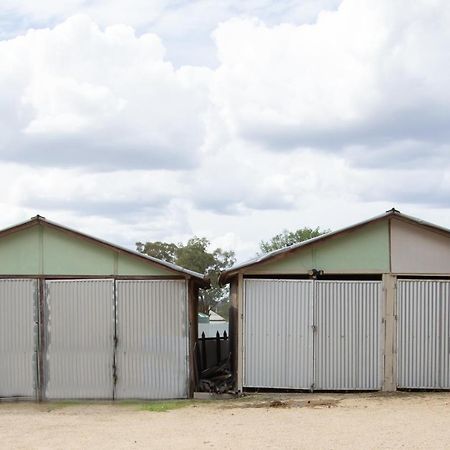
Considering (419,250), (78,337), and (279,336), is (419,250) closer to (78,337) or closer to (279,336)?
(279,336)

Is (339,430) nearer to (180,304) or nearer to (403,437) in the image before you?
(403,437)

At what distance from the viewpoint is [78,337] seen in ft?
52.1

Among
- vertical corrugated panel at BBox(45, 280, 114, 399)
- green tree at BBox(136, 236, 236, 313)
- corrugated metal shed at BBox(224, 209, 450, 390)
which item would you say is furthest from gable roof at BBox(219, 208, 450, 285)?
green tree at BBox(136, 236, 236, 313)

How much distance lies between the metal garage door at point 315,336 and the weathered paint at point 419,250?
684 millimetres

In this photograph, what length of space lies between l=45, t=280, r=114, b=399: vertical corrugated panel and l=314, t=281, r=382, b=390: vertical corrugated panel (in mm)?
4027

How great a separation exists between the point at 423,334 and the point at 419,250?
1602mm

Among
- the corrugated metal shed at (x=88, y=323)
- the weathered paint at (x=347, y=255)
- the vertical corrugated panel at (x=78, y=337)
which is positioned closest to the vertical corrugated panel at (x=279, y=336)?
the weathered paint at (x=347, y=255)

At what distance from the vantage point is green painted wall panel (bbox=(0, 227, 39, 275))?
15891 mm

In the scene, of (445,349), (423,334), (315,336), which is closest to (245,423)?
(315,336)

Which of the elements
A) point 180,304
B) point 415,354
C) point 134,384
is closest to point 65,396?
point 134,384

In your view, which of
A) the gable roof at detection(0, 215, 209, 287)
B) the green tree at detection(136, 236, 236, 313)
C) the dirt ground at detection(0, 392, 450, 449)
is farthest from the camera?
the green tree at detection(136, 236, 236, 313)

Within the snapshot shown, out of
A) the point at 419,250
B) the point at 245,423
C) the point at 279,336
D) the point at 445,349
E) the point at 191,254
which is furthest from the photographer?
the point at 191,254

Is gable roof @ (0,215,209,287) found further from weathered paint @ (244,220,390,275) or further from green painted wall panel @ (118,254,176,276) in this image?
weathered paint @ (244,220,390,275)

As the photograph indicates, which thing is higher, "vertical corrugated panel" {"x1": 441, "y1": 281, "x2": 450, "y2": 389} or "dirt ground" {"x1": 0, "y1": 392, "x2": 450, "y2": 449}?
"vertical corrugated panel" {"x1": 441, "y1": 281, "x2": 450, "y2": 389}
